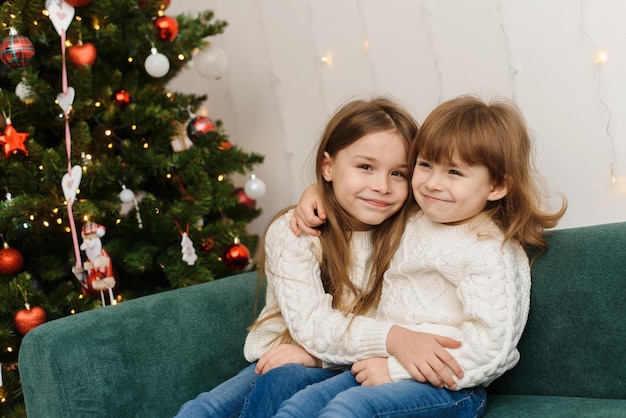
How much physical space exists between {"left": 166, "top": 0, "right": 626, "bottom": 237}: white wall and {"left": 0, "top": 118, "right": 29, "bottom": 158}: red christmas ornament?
94 centimetres

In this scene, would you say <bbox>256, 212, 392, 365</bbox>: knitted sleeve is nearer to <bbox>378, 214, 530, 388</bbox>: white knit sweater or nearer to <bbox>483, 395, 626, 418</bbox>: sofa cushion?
<bbox>378, 214, 530, 388</bbox>: white knit sweater

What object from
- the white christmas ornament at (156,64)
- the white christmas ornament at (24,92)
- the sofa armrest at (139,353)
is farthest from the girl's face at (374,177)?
the white christmas ornament at (24,92)

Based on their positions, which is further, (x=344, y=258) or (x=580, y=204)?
(x=580, y=204)

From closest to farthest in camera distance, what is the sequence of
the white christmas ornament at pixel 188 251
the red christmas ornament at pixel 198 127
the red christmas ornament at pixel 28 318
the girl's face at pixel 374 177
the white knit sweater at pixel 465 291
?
the white knit sweater at pixel 465 291 → the girl's face at pixel 374 177 → the red christmas ornament at pixel 28 318 → the white christmas ornament at pixel 188 251 → the red christmas ornament at pixel 198 127

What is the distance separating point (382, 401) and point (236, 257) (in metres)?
0.93

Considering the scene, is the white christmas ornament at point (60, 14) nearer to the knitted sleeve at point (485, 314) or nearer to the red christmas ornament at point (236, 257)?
the red christmas ornament at point (236, 257)

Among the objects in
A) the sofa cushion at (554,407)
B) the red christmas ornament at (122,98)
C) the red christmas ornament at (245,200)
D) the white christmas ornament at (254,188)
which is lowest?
the sofa cushion at (554,407)

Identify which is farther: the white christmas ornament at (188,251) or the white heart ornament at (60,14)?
the white christmas ornament at (188,251)

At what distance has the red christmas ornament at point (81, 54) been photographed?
189 centimetres

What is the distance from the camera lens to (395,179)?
60.5 inches

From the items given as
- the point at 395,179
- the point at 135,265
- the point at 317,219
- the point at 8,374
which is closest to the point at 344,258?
the point at 317,219

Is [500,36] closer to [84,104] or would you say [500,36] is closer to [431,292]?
[431,292]

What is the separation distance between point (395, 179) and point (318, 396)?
51 centimetres

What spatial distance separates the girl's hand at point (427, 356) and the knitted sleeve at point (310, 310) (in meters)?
0.04
